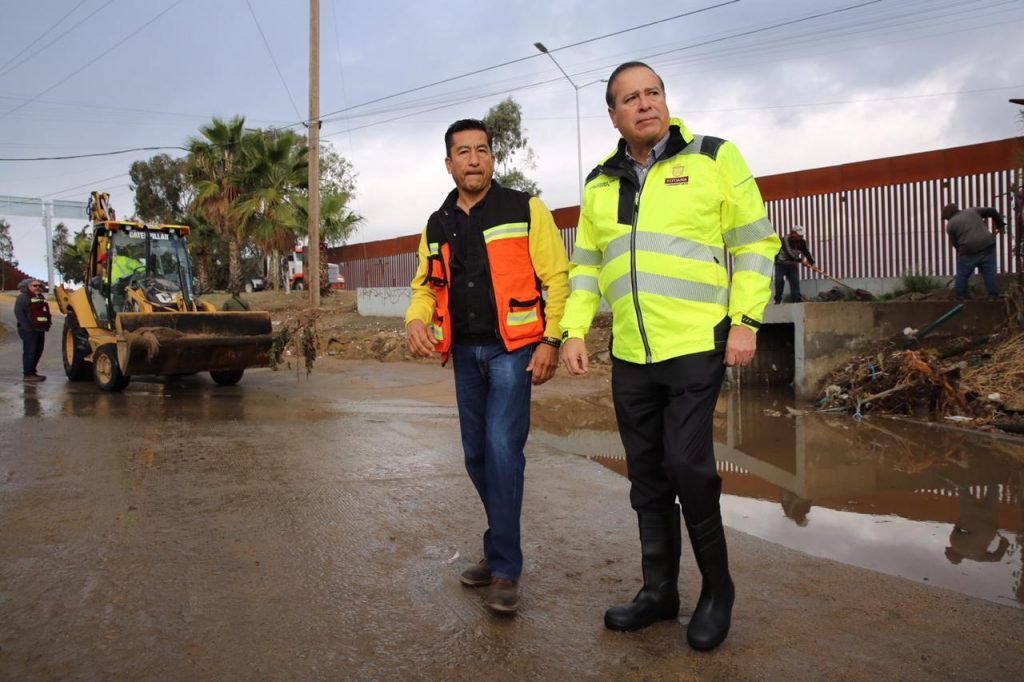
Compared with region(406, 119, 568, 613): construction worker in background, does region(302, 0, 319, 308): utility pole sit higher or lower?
higher

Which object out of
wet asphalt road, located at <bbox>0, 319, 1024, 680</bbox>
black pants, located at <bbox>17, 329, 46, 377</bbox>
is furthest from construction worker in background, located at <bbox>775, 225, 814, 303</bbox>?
black pants, located at <bbox>17, 329, 46, 377</bbox>

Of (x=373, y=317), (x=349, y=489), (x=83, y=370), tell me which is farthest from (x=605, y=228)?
(x=373, y=317)

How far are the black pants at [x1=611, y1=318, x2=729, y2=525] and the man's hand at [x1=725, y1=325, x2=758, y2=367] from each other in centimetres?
4

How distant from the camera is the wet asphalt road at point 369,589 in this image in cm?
271

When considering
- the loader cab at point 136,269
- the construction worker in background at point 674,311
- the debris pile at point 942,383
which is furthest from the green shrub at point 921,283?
the loader cab at point 136,269

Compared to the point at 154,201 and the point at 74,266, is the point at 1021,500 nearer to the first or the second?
the point at 154,201

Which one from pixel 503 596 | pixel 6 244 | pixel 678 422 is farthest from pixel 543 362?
pixel 6 244

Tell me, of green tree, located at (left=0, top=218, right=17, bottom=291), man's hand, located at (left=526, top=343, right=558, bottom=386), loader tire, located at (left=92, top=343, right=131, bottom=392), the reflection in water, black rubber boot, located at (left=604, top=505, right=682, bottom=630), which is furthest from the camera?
green tree, located at (left=0, top=218, right=17, bottom=291)

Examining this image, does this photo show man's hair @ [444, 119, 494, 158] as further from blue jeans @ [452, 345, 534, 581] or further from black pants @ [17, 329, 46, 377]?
black pants @ [17, 329, 46, 377]

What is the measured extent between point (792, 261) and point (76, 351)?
448 inches

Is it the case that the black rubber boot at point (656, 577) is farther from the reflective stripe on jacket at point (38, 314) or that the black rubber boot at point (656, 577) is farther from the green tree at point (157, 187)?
the green tree at point (157, 187)

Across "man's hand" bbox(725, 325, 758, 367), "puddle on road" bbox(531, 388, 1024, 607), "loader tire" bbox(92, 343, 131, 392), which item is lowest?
"puddle on road" bbox(531, 388, 1024, 607)

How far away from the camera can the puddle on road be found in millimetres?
3947

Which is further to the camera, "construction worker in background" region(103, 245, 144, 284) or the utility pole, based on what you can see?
the utility pole
